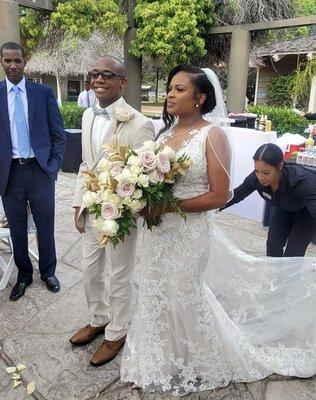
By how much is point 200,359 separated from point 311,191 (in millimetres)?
1595

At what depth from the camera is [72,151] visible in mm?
8406

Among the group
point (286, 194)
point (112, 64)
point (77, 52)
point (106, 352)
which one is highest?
point (77, 52)

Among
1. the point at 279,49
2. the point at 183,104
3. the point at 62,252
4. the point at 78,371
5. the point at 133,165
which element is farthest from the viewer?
the point at 279,49

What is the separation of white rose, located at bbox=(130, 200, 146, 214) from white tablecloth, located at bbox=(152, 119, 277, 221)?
3.95m

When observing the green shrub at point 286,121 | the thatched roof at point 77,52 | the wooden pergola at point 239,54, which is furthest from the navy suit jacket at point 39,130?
the wooden pergola at point 239,54

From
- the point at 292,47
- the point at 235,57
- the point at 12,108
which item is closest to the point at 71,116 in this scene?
the point at 235,57

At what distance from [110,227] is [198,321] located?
0.90 metres

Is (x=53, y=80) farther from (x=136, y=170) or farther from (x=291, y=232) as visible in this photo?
(x=136, y=170)


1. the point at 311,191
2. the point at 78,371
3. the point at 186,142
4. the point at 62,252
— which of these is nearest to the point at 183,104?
the point at 186,142

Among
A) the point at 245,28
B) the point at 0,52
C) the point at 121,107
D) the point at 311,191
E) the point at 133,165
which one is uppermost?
the point at 245,28

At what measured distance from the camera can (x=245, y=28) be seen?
11.1 m

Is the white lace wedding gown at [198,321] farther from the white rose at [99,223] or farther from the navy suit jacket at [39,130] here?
the navy suit jacket at [39,130]

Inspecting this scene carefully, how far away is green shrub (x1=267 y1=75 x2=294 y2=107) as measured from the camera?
62.5ft

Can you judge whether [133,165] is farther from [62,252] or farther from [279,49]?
[279,49]
